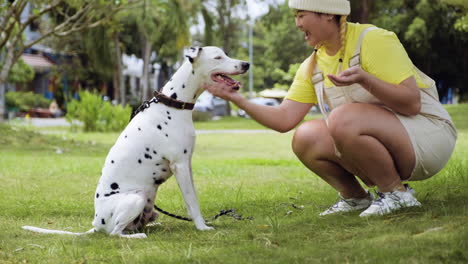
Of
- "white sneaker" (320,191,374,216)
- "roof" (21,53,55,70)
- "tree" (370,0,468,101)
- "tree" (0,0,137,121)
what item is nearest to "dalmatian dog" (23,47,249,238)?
"white sneaker" (320,191,374,216)

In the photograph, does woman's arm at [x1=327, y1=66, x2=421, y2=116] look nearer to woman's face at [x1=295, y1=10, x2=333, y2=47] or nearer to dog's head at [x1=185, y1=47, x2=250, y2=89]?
woman's face at [x1=295, y1=10, x2=333, y2=47]

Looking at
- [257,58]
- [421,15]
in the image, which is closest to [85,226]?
[421,15]

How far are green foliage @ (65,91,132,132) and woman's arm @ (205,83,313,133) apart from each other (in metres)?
17.2

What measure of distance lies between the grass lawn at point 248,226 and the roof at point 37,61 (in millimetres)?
32938

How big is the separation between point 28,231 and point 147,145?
3.37 ft

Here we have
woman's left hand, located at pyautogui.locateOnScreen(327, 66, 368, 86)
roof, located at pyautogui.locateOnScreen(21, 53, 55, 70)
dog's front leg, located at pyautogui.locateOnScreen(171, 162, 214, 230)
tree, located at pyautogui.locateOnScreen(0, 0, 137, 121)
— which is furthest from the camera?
roof, located at pyautogui.locateOnScreen(21, 53, 55, 70)

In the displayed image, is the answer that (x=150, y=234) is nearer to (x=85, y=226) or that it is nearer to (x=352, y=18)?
(x=85, y=226)

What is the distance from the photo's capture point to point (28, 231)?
4.71 metres

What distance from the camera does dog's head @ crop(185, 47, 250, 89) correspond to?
455cm

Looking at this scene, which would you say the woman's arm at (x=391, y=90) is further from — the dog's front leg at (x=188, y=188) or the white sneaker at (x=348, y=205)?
the dog's front leg at (x=188, y=188)

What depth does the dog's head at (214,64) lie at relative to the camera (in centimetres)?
455

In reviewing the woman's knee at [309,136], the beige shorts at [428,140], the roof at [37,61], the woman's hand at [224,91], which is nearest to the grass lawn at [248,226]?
the beige shorts at [428,140]

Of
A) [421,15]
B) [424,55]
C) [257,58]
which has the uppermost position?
[421,15]

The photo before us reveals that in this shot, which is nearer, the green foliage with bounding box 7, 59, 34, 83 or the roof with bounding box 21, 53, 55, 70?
the green foliage with bounding box 7, 59, 34, 83
